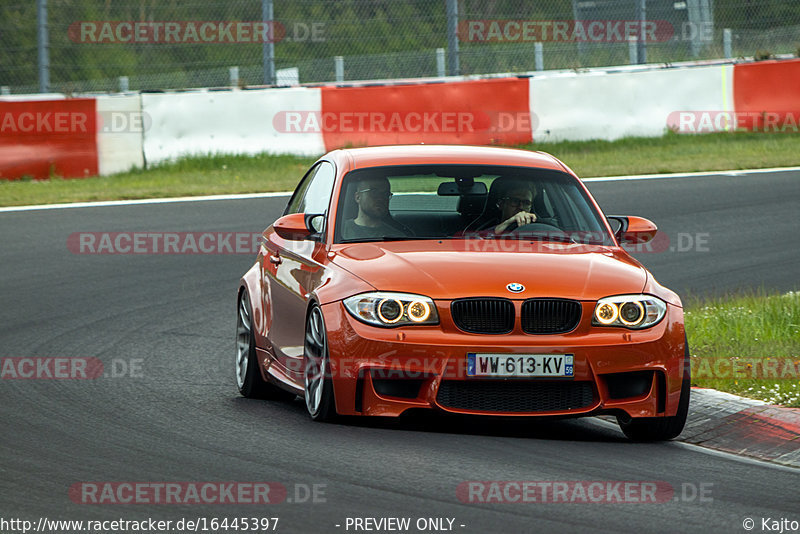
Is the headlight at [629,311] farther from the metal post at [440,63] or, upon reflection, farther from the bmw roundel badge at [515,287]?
the metal post at [440,63]

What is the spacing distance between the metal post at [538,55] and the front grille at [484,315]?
1528cm

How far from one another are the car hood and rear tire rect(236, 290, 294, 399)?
1.15 m

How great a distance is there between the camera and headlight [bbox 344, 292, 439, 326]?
6934mm

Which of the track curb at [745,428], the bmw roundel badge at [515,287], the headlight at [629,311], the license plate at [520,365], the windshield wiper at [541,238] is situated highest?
the windshield wiper at [541,238]

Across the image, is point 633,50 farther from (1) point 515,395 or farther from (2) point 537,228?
(1) point 515,395

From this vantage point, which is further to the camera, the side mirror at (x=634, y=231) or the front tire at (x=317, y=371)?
the side mirror at (x=634, y=231)

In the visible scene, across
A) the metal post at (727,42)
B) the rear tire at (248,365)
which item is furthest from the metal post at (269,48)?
the rear tire at (248,365)

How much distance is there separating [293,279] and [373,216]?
586 mm

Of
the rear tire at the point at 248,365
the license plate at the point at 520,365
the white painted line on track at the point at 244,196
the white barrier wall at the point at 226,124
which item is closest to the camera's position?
the license plate at the point at 520,365

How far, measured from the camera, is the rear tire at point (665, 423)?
716 centimetres

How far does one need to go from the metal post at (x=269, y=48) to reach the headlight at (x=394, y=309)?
13.8m

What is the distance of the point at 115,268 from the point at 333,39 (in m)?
8.17

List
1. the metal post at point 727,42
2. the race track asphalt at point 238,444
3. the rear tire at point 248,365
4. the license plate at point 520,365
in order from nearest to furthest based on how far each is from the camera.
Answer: the race track asphalt at point 238,444 < the license plate at point 520,365 < the rear tire at point 248,365 < the metal post at point 727,42

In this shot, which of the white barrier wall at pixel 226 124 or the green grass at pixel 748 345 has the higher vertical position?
the white barrier wall at pixel 226 124
